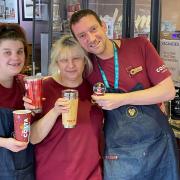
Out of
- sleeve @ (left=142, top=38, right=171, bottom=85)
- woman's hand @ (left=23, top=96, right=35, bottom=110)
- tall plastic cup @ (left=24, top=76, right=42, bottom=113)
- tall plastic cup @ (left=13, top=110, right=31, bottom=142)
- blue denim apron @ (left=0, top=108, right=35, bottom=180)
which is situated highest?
sleeve @ (left=142, top=38, right=171, bottom=85)

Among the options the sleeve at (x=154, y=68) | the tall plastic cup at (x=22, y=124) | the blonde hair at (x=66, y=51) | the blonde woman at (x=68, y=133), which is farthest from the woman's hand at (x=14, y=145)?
the sleeve at (x=154, y=68)

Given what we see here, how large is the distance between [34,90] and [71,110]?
0.18 metres

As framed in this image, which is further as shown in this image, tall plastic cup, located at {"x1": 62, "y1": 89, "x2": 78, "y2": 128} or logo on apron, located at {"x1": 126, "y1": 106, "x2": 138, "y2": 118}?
logo on apron, located at {"x1": 126, "y1": 106, "x2": 138, "y2": 118}

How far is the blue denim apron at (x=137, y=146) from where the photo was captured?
159 cm

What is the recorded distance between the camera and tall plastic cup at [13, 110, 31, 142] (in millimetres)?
1405

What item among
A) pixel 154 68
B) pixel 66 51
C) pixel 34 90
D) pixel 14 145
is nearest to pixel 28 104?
pixel 34 90

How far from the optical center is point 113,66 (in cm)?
162

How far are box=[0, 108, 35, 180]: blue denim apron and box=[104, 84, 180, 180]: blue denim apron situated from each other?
36 cm

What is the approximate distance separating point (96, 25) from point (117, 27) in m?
1.56

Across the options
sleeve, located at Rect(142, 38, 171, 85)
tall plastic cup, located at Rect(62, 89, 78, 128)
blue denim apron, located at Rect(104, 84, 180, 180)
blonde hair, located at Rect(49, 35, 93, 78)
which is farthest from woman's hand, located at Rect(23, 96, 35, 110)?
sleeve, located at Rect(142, 38, 171, 85)

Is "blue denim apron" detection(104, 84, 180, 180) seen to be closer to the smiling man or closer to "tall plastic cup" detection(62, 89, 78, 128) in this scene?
the smiling man

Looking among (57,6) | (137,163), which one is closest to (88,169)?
(137,163)

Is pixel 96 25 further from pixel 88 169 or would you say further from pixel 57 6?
pixel 57 6

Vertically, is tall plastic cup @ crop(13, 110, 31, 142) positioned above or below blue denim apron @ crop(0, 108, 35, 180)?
above
